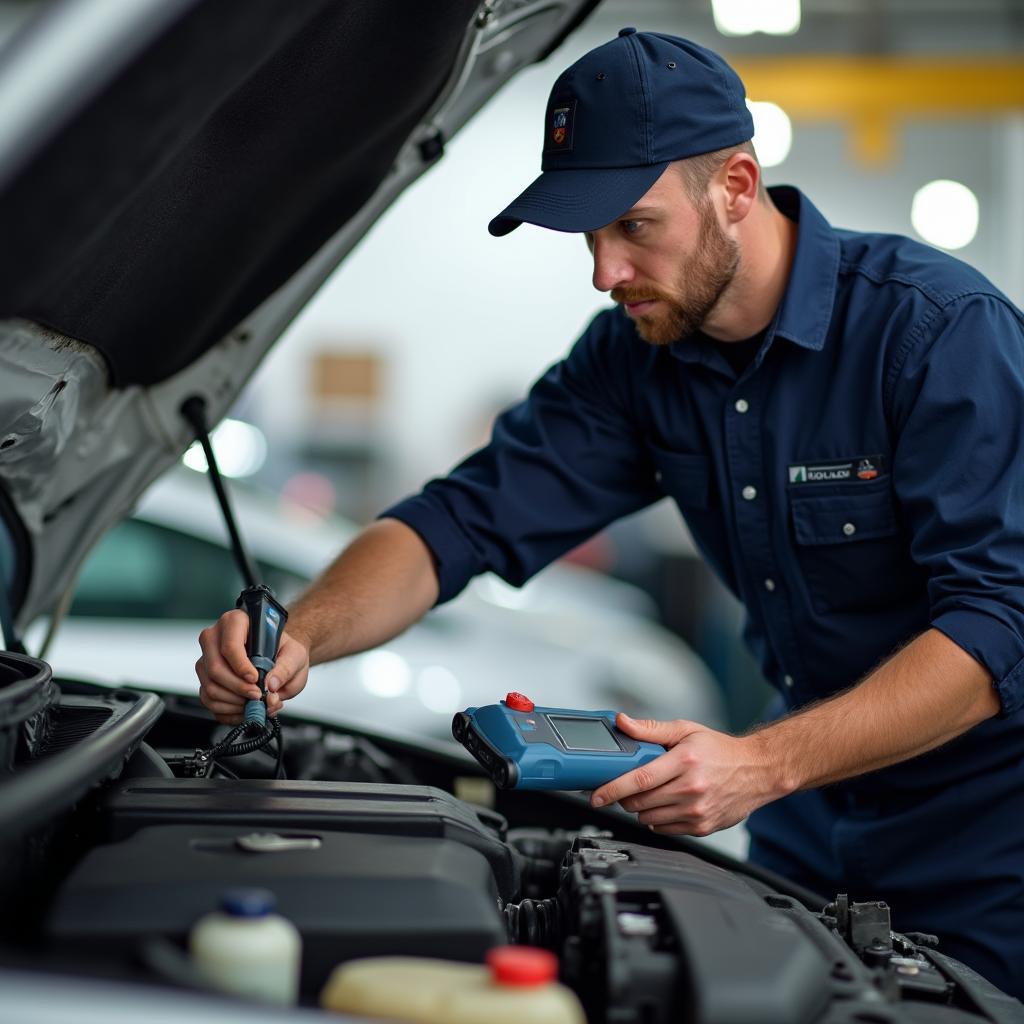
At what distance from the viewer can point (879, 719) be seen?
1.46 m

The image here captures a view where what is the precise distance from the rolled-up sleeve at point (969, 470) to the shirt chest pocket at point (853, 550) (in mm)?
46

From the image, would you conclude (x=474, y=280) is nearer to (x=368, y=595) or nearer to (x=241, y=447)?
(x=241, y=447)

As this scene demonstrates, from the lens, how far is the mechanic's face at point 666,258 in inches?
64.7

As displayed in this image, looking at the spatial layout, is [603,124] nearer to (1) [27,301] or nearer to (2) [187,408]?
(2) [187,408]

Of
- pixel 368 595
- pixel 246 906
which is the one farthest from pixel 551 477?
pixel 246 906

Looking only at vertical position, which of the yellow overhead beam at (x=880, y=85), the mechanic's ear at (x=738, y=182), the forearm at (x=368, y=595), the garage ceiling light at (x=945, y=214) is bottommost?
the forearm at (x=368, y=595)

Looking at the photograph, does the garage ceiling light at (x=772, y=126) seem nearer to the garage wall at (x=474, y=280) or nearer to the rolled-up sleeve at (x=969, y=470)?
the garage wall at (x=474, y=280)

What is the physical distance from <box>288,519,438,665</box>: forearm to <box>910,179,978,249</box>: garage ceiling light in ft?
25.2

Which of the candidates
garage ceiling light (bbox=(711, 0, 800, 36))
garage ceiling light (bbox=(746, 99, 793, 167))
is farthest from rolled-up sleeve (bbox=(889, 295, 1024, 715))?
garage ceiling light (bbox=(746, 99, 793, 167))

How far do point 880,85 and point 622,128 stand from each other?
23.4ft

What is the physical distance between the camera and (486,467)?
2.04 m

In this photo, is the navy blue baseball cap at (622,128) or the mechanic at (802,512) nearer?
the mechanic at (802,512)

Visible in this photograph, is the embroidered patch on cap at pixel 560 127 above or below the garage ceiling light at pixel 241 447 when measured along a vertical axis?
below

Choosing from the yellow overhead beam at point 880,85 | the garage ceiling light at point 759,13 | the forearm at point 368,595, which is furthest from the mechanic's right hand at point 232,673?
the yellow overhead beam at point 880,85
